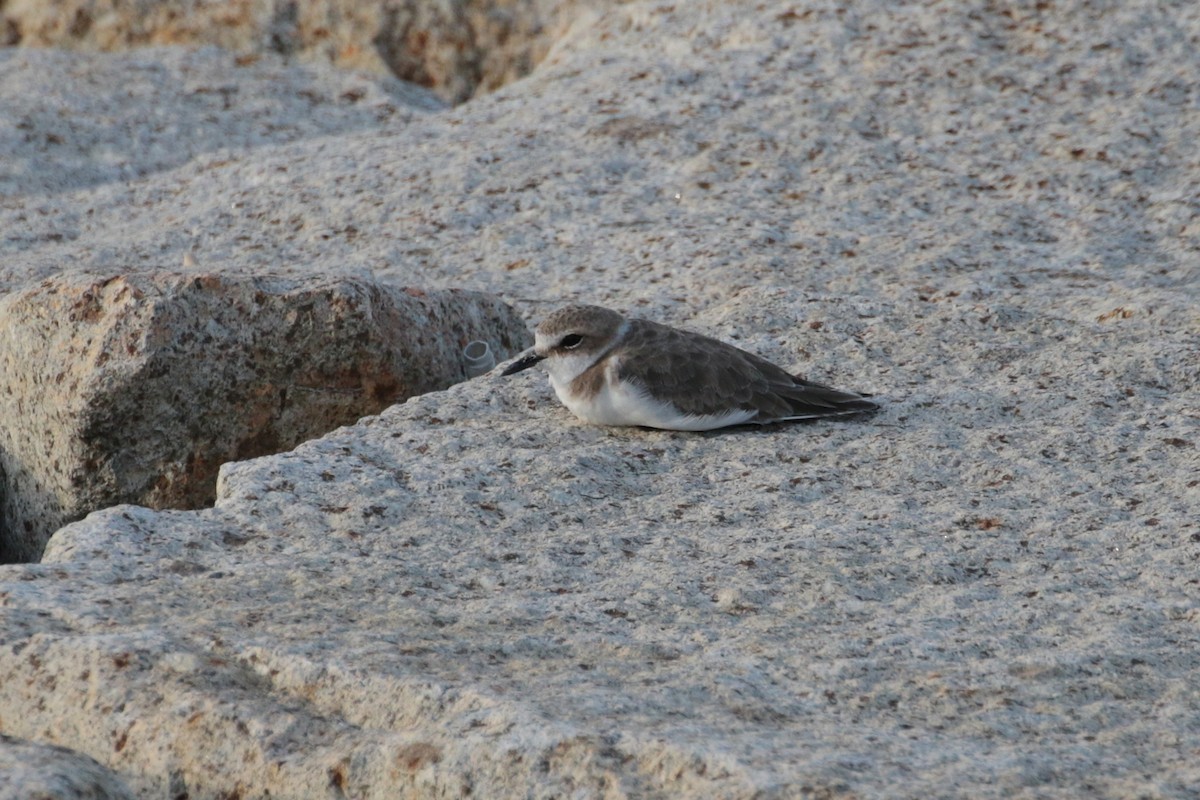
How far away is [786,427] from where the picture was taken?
6.14 metres

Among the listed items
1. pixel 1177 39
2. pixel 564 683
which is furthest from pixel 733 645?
pixel 1177 39

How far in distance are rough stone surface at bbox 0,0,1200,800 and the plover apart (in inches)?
5.0

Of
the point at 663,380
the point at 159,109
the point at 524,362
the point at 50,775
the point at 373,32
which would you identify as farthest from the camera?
the point at 373,32

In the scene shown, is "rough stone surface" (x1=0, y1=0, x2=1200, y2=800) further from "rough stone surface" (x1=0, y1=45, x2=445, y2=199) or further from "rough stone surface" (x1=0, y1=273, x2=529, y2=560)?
"rough stone surface" (x1=0, y1=45, x2=445, y2=199)

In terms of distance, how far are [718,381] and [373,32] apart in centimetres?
763

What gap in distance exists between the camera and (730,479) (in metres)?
5.66

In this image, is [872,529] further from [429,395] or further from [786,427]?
[429,395]

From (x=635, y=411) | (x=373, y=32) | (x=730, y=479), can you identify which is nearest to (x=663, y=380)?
(x=635, y=411)

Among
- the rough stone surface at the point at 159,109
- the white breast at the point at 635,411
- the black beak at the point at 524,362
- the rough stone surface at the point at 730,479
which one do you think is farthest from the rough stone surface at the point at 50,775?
the rough stone surface at the point at 159,109

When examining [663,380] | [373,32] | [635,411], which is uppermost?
[373,32]

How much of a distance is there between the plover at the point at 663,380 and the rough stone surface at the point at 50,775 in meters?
2.76

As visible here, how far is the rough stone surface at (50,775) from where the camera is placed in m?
3.46

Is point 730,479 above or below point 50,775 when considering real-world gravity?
below

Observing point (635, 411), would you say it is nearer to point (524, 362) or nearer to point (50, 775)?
point (524, 362)
